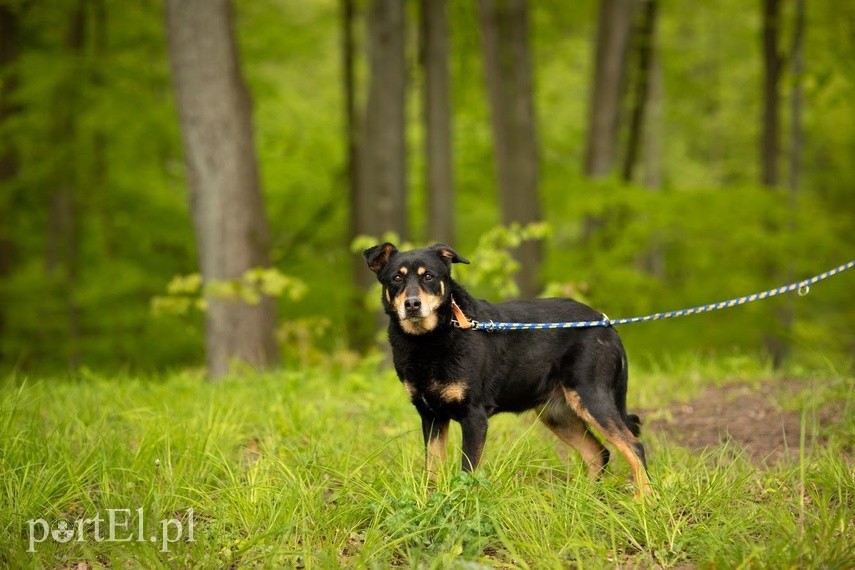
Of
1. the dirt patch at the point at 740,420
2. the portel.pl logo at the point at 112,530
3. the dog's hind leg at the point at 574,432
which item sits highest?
the dog's hind leg at the point at 574,432

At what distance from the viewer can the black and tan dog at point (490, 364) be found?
486 centimetres

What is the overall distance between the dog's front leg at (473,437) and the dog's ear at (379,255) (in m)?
1.09

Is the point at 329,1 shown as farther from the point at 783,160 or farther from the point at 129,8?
the point at 783,160

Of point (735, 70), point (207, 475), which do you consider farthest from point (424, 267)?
point (735, 70)

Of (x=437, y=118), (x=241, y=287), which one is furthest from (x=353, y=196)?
(x=241, y=287)

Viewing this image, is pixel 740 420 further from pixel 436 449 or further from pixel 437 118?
pixel 437 118

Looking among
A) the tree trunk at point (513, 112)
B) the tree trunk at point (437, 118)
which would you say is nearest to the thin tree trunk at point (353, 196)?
the tree trunk at point (437, 118)

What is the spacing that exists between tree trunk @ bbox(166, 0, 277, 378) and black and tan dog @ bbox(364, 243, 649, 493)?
470 centimetres

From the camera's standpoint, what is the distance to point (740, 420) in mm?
6738

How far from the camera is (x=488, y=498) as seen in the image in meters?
4.39

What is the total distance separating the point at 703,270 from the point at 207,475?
39.1 feet

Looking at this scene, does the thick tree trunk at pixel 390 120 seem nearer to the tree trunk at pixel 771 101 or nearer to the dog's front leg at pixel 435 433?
the dog's front leg at pixel 435 433

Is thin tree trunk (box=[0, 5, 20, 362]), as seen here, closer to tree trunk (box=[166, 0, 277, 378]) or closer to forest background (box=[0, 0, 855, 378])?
forest background (box=[0, 0, 855, 378])

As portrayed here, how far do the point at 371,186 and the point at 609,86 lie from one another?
15.1 feet
